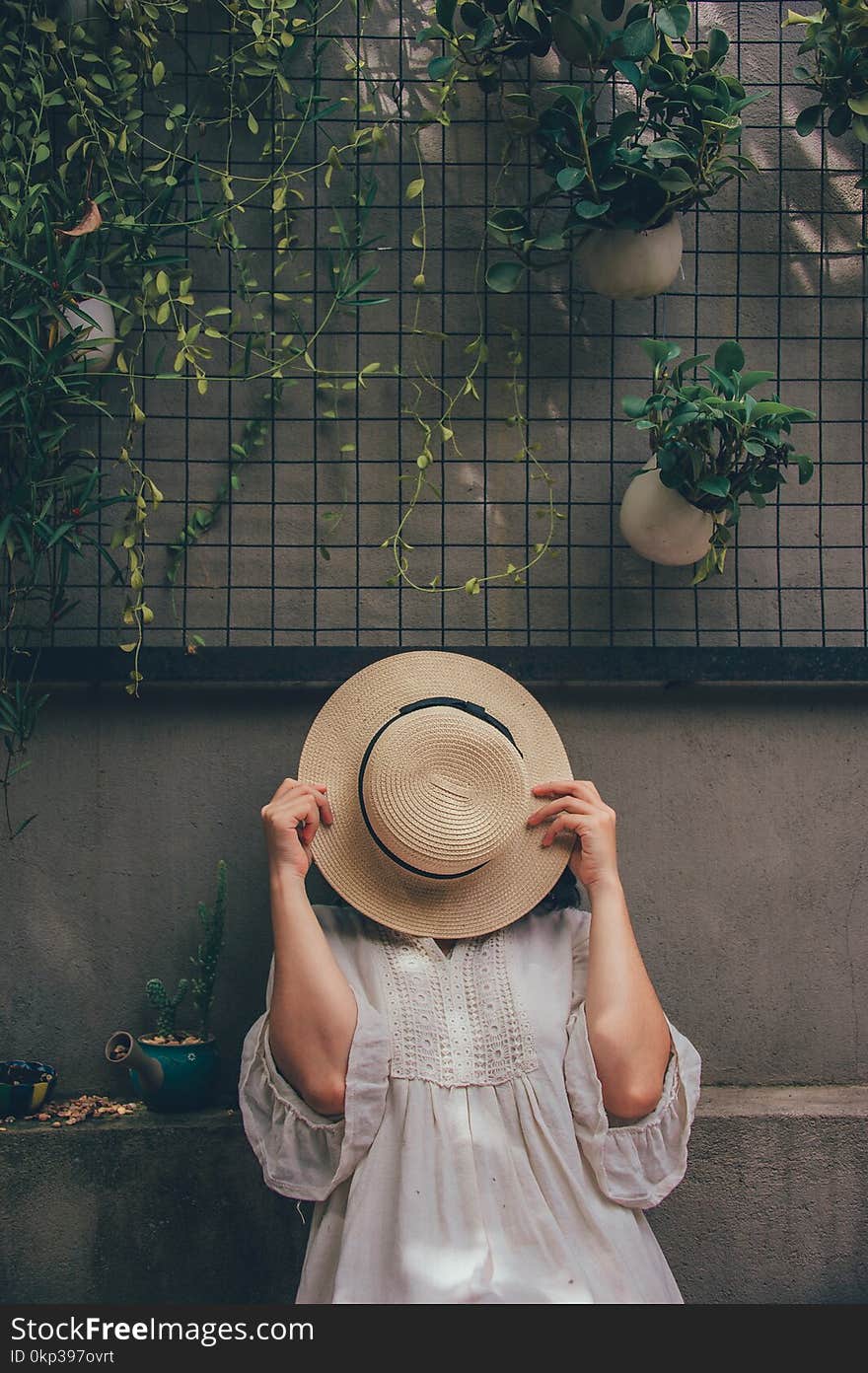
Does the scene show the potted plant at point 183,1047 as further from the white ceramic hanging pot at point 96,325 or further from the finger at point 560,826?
the white ceramic hanging pot at point 96,325

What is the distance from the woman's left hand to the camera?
2.02 m

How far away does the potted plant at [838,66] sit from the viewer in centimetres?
237

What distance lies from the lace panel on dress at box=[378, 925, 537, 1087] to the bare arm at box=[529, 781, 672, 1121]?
0.12m

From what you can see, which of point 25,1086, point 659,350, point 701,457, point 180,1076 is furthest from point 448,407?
point 25,1086

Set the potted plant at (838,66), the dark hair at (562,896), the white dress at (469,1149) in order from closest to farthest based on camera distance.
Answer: the white dress at (469,1149) < the dark hair at (562,896) < the potted plant at (838,66)

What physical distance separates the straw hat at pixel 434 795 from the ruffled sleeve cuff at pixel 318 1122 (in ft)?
0.69

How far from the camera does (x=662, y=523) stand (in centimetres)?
240

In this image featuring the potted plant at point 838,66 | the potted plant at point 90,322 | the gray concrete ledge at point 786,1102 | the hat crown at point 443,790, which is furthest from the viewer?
the gray concrete ledge at point 786,1102

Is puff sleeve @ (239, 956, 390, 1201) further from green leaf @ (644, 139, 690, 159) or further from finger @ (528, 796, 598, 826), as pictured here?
green leaf @ (644, 139, 690, 159)

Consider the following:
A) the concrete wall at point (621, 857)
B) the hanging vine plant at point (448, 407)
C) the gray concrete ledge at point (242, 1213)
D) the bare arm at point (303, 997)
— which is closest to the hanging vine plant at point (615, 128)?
the hanging vine plant at point (448, 407)

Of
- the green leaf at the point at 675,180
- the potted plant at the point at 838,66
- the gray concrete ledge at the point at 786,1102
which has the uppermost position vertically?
the potted plant at the point at 838,66

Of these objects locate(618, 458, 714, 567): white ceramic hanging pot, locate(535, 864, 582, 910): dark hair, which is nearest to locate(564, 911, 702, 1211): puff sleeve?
locate(535, 864, 582, 910): dark hair

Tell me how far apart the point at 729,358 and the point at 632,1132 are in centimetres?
147

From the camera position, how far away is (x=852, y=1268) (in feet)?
8.18
